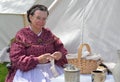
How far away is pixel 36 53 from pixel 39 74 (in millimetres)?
198

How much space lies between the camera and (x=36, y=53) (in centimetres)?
324

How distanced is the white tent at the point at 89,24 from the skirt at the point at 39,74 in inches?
32.8

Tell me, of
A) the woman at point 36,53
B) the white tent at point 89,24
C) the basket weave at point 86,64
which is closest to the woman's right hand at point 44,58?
the woman at point 36,53

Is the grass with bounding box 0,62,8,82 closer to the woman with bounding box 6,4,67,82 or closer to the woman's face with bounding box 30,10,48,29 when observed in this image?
the woman with bounding box 6,4,67,82

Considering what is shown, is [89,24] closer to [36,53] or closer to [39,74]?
[36,53]

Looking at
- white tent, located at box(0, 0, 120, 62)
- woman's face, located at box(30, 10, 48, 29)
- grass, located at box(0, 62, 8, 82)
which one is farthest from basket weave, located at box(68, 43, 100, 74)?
grass, located at box(0, 62, 8, 82)

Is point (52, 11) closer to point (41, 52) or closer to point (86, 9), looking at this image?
point (86, 9)

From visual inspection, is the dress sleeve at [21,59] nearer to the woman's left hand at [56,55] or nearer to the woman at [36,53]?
the woman at [36,53]

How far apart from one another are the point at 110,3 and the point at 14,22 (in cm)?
240

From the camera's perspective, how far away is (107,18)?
13.0ft

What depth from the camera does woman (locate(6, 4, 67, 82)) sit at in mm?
3131

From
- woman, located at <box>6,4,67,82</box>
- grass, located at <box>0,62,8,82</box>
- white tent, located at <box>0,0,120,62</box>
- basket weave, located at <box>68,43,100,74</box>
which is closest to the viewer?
basket weave, located at <box>68,43,100,74</box>

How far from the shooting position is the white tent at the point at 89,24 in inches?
155

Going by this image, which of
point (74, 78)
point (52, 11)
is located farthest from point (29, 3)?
point (74, 78)
